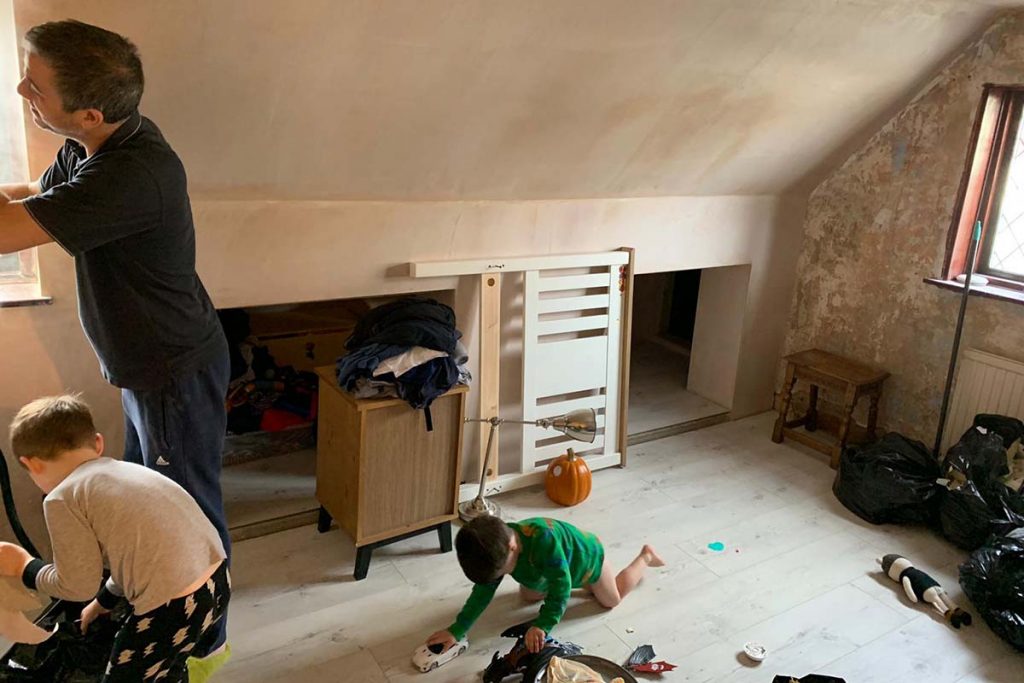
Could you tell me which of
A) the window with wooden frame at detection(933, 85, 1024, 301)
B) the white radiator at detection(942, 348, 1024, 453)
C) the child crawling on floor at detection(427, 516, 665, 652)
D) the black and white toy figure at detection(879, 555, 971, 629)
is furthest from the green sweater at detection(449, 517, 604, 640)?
the window with wooden frame at detection(933, 85, 1024, 301)

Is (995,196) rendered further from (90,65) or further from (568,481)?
(90,65)

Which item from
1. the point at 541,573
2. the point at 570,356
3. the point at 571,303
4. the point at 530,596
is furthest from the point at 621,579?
the point at 571,303

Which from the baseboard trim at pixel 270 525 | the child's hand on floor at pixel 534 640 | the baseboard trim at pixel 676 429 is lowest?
the baseboard trim at pixel 270 525

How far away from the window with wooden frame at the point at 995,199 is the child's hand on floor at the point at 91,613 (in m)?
3.39

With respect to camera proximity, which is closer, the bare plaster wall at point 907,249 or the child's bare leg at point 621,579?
the child's bare leg at point 621,579

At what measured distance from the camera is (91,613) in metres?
1.62

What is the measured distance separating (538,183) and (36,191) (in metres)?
1.70

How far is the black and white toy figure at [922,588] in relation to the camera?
240cm

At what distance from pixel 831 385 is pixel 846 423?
19 cm

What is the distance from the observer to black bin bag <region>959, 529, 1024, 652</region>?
89.6 inches

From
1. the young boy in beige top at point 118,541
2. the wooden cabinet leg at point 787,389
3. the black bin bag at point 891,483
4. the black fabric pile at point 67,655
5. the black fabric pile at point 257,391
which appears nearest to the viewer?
the young boy in beige top at point 118,541

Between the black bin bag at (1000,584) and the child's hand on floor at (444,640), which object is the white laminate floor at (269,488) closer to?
the child's hand on floor at (444,640)

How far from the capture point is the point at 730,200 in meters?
3.59

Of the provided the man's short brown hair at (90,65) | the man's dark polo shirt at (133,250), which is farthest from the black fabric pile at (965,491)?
the man's short brown hair at (90,65)
